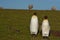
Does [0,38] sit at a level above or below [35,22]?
below

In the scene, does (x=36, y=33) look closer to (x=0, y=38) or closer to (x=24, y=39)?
(x=24, y=39)

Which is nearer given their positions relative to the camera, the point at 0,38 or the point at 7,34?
the point at 0,38

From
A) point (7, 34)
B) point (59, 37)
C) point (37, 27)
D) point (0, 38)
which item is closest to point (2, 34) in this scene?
point (7, 34)

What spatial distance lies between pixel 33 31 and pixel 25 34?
104 centimetres

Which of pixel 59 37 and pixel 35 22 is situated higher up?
pixel 35 22

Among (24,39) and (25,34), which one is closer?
(24,39)

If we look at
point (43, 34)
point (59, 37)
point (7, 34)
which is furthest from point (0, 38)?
point (59, 37)

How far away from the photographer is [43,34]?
566 inches

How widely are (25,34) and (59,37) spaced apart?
209cm

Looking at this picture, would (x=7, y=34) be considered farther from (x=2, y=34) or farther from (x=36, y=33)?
(x=36, y=33)

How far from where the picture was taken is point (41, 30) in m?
14.9

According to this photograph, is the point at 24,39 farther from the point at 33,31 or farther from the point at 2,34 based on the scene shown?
the point at 2,34

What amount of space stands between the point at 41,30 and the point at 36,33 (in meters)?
0.34

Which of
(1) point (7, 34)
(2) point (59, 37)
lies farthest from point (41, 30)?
(1) point (7, 34)
